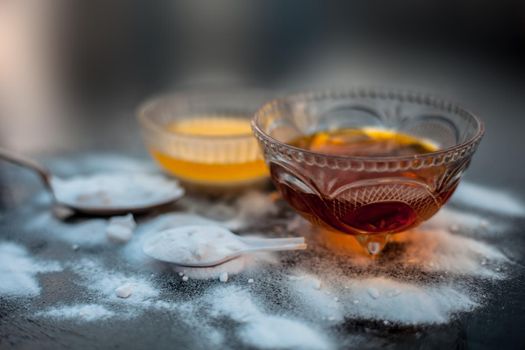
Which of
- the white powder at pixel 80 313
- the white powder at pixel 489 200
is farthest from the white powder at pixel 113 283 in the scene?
the white powder at pixel 489 200

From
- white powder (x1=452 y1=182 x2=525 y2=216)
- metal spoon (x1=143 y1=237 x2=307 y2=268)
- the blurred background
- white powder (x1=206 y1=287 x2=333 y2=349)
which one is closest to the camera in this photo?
white powder (x1=206 y1=287 x2=333 y2=349)

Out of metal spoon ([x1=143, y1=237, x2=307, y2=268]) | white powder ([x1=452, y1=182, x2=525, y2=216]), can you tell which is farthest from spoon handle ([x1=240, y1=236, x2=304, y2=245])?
white powder ([x1=452, y1=182, x2=525, y2=216])

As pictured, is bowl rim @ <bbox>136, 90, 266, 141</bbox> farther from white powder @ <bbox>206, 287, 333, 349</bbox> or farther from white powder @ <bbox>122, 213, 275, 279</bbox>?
white powder @ <bbox>206, 287, 333, 349</bbox>

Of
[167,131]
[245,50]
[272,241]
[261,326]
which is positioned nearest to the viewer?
[261,326]

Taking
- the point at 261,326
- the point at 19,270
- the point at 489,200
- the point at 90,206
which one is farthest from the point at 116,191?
the point at 489,200

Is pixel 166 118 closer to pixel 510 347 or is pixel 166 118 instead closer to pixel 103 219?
pixel 103 219

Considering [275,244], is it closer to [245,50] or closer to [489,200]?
[489,200]
